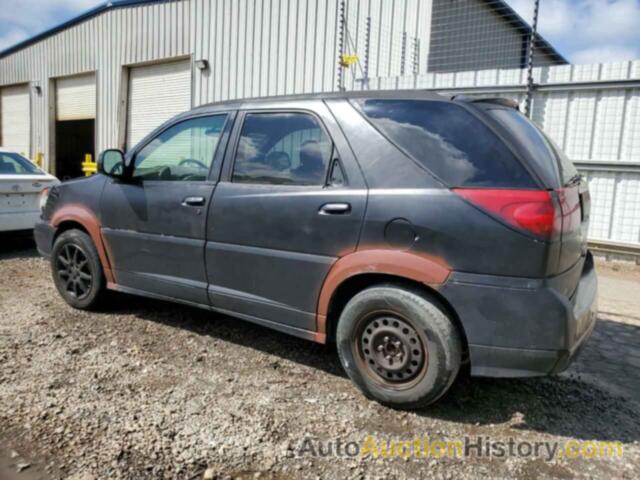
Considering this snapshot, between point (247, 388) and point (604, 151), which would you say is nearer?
point (247, 388)

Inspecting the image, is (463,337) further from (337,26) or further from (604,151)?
(337,26)

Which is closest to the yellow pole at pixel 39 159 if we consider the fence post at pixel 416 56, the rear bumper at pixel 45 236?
the fence post at pixel 416 56

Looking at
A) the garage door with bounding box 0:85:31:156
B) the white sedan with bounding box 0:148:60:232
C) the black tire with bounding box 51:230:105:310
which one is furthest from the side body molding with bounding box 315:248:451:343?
the garage door with bounding box 0:85:31:156

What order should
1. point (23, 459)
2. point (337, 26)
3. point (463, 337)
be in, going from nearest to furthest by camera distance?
point (23, 459), point (463, 337), point (337, 26)

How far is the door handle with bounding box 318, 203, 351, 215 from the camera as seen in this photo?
294 centimetres

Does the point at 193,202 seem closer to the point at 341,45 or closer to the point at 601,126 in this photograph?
the point at 601,126

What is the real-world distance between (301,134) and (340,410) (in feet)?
5.85

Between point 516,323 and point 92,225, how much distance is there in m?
3.50

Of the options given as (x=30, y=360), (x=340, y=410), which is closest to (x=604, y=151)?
(x=340, y=410)

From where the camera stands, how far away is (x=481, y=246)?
255 cm

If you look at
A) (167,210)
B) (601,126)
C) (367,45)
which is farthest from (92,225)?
(367,45)

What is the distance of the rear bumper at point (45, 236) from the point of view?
15.1 ft

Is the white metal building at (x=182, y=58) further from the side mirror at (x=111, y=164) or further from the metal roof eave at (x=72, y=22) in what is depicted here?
the side mirror at (x=111, y=164)

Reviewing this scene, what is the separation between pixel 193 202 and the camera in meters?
3.61
